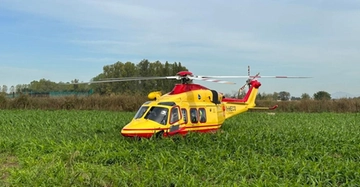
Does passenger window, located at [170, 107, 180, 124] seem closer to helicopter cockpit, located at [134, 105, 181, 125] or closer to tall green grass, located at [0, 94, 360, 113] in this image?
helicopter cockpit, located at [134, 105, 181, 125]

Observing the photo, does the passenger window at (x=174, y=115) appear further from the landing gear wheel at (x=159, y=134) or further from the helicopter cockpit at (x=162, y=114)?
the landing gear wheel at (x=159, y=134)

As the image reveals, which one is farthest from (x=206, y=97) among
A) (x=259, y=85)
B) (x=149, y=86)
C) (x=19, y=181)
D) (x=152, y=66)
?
(x=152, y=66)

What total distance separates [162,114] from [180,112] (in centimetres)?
59

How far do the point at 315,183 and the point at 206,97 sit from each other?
18.9 ft

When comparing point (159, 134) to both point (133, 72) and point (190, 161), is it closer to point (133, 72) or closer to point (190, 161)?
point (190, 161)

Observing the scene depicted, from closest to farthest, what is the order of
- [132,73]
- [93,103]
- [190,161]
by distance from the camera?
[190,161], [93,103], [132,73]

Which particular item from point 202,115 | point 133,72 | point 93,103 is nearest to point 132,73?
point 133,72

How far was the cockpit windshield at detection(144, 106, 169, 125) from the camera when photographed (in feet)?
31.9

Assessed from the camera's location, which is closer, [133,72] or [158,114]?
[158,114]

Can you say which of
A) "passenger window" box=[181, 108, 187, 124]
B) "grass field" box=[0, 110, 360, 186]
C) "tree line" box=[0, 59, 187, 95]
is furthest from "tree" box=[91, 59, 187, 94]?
"grass field" box=[0, 110, 360, 186]

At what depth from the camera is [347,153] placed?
8.31 metres

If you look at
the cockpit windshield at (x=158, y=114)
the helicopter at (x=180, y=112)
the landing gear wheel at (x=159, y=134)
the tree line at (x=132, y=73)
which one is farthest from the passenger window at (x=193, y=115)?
the tree line at (x=132, y=73)

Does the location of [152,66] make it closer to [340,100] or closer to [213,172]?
[340,100]

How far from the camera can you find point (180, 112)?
33.0 ft
